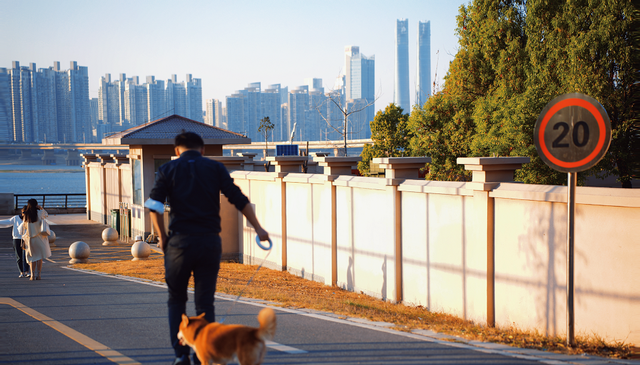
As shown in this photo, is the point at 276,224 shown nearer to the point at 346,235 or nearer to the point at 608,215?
the point at 346,235

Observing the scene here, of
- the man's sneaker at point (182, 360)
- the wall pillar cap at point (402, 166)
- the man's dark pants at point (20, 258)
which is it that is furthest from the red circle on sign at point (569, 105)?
the man's dark pants at point (20, 258)

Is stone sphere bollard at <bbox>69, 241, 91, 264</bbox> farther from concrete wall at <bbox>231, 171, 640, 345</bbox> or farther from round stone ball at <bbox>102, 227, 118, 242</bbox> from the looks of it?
concrete wall at <bbox>231, 171, 640, 345</bbox>

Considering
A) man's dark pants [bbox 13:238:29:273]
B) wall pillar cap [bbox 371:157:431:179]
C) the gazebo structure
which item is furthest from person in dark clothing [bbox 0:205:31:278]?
the gazebo structure

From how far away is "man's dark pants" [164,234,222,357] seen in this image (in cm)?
446

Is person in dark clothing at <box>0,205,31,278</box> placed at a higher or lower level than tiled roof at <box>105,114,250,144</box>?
lower

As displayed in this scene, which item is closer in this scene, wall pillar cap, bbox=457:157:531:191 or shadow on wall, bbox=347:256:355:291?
wall pillar cap, bbox=457:157:531:191

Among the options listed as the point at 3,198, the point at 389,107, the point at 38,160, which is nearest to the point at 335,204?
the point at 389,107

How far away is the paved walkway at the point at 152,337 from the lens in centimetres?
526

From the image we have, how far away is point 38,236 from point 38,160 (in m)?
182

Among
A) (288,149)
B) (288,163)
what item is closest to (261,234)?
(288,163)

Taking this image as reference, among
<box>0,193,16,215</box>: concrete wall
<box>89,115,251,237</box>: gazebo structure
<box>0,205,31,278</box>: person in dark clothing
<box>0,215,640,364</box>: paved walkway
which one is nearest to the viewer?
<box>0,215,640,364</box>: paved walkway

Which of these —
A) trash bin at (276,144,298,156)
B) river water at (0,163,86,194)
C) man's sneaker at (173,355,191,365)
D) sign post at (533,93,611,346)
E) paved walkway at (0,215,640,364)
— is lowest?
river water at (0,163,86,194)

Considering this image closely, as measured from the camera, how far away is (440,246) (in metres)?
9.23

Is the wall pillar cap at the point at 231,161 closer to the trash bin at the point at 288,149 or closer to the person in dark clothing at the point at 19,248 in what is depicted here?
the person in dark clothing at the point at 19,248
